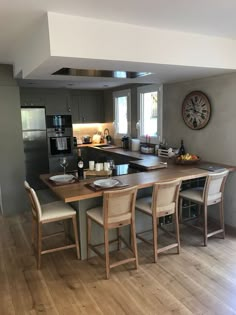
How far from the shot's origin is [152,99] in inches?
198

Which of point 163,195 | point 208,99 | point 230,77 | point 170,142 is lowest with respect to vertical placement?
A: point 163,195

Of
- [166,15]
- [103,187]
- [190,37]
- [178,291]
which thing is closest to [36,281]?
[103,187]

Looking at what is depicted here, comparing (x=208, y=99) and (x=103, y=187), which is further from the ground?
(x=208, y=99)

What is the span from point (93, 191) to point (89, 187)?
14 centimetres

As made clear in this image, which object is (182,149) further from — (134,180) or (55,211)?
(55,211)

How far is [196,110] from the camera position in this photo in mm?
3998

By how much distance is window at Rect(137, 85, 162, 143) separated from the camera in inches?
189

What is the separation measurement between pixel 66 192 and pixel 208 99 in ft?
7.96

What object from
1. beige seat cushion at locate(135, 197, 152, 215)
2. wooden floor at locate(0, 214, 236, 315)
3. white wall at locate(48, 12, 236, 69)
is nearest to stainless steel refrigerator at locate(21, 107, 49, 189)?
wooden floor at locate(0, 214, 236, 315)

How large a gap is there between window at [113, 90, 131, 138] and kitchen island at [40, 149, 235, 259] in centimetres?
252

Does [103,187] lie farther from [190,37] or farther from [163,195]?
[190,37]

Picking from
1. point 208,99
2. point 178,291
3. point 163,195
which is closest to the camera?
point 178,291

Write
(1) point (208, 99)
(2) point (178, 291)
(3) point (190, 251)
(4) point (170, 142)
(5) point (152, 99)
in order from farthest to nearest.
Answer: (5) point (152, 99) < (4) point (170, 142) < (1) point (208, 99) < (3) point (190, 251) < (2) point (178, 291)

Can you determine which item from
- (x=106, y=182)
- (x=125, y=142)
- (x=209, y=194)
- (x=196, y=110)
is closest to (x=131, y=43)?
(x=106, y=182)
